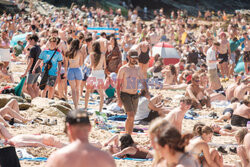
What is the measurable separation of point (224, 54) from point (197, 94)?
5149 mm

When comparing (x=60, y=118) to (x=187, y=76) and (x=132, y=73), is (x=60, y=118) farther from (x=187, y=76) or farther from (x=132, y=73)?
(x=187, y=76)

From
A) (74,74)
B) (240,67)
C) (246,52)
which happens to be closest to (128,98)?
(74,74)

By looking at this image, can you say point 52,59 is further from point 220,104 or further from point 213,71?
point 213,71

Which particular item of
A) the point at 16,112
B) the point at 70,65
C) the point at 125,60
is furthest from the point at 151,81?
the point at 16,112

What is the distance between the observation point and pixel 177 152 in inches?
118

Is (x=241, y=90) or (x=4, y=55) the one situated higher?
(x=4, y=55)

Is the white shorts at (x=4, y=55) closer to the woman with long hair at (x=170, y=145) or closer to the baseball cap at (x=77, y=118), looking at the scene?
the baseball cap at (x=77, y=118)

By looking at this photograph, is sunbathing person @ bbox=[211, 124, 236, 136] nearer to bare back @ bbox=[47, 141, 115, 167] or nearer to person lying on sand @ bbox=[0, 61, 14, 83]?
person lying on sand @ bbox=[0, 61, 14, 83]

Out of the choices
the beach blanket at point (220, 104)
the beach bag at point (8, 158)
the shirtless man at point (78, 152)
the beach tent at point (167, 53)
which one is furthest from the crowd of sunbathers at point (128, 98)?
the beach bag at point (8, 158)

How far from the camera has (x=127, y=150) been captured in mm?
6223

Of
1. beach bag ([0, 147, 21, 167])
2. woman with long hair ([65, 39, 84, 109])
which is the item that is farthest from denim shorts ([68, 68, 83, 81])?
beach bag ([0, 147, 21, 167])

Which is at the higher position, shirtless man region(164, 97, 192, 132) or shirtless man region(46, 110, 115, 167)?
shirtless man region(46, 110, 115, 167)

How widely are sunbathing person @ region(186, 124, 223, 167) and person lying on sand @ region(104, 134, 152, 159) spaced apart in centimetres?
103

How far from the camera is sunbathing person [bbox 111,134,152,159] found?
622 cm
